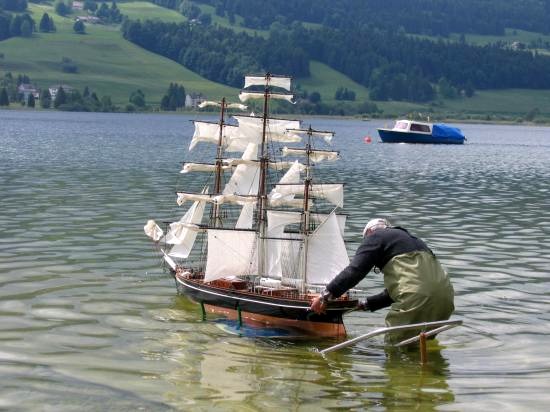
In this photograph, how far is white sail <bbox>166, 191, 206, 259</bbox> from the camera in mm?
36875

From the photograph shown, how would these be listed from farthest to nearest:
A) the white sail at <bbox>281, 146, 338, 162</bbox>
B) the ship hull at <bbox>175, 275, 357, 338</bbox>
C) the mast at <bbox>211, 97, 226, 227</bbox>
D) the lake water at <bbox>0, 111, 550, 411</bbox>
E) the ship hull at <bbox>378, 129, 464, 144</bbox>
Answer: the ship hull at <bbox>378, 129, 464, 144</bbox>
the mast at <bbox>211, 97, 226, 227</bbox>
the white sail at <bbox>281, 146, 338, 162</bbox>
the ship hull at <bbox>175, 275, 357, 338</bbox>
the lake water at <bbox>0, 111, 550, 411</bbox>

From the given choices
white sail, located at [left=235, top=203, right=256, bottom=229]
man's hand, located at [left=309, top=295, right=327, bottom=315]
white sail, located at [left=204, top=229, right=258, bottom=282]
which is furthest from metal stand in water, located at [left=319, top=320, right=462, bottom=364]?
white sail, located at [left=235, top=203, right=256, bottom=229]

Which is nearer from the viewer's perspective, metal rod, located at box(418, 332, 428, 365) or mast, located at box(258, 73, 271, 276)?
metal rod, located at box(418, 332, 428, 365)

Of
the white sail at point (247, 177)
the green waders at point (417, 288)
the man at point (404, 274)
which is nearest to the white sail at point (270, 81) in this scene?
the white sail at point (247, 177)

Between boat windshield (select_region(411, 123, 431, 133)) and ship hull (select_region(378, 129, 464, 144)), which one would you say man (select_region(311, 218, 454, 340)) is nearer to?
ship hull (select_region(378, 129, 464, 144))

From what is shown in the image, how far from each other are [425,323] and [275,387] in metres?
3.89

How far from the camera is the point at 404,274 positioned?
79.1 ft

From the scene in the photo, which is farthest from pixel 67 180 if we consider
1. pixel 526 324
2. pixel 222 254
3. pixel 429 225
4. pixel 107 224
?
pixel 526 324

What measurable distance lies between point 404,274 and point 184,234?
14.4 meters

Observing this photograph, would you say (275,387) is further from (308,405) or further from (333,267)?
(333,267)

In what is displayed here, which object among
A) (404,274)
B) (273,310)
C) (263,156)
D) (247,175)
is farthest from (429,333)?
(247,175)

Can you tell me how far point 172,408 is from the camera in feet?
68.1

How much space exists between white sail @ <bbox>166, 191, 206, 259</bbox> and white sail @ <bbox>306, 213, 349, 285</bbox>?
712 centimetres

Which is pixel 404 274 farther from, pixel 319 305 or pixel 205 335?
pixel 205 335
